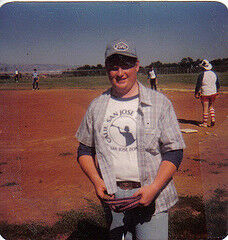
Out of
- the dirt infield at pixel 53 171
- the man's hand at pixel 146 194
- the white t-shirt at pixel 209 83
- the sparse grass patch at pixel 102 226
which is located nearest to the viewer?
the man's hand at pixel 146 194

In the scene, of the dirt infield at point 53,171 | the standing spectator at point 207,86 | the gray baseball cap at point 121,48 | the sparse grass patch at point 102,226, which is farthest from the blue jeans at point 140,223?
the standing spectator at point 207,86

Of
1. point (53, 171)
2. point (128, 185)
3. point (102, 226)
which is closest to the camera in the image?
point (128, 185)

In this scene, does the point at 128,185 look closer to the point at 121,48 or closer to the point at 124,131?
the point at 124,131

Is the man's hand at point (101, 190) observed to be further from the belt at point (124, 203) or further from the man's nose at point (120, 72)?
the man's nose at point (120, 72)

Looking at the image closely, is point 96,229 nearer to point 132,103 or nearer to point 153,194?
point 153,194

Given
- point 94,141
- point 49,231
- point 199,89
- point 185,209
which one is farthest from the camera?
point 199,89

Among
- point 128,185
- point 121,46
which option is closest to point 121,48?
point 121,46

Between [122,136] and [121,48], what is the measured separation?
45 centimetres

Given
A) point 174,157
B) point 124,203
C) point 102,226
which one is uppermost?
point 174,157

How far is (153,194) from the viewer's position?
1.28m

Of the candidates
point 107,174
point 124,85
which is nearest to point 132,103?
point 124,85

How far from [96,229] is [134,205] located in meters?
1.34

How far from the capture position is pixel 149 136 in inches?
52.1

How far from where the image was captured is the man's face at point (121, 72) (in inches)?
52.8
